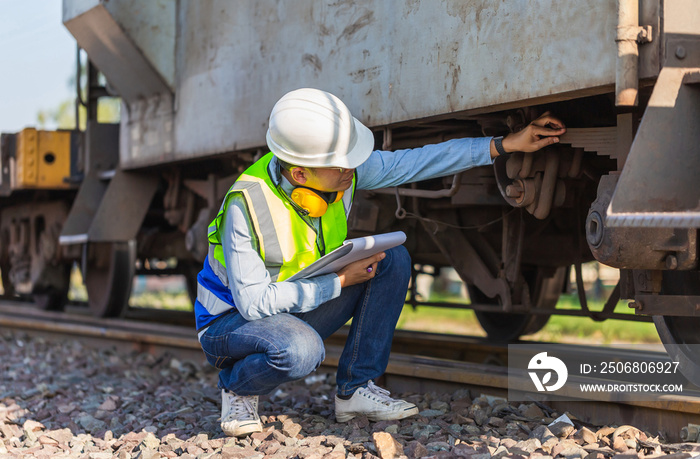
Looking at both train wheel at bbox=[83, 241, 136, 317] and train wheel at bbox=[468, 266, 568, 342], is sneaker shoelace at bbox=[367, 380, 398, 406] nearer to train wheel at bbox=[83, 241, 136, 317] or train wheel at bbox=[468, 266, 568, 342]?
train wheel at bbox=[468, 266, 568, 342]

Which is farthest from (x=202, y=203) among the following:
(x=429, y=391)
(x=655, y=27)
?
(x=655, y=27)

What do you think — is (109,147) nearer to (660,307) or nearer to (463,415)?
(463,415)

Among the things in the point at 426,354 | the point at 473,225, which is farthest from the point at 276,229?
the point at 426,354

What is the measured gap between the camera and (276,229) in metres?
3.41

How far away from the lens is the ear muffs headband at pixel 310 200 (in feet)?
11.2

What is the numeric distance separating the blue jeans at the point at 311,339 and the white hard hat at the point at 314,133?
25.3 inches

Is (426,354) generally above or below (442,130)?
below

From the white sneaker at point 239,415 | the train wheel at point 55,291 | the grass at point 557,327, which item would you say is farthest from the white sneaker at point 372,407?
the train wheel at point 55,291

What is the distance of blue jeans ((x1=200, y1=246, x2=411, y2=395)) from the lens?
335 centimetres

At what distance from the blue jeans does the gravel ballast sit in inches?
11.1

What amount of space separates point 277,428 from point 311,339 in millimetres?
676

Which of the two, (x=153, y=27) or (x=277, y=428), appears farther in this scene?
(x=153, y=27)

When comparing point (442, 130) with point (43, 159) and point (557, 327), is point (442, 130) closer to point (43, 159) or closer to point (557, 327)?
point (43, 159)

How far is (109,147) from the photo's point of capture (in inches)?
316
